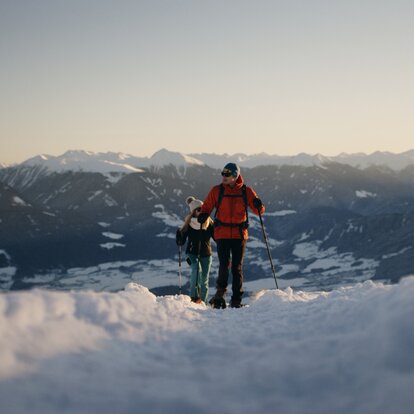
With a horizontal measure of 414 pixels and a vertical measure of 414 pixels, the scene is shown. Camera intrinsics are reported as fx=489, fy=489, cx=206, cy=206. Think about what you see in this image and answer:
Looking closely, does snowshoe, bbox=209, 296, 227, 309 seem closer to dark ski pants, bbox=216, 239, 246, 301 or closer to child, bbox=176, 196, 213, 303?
dark ski pants, bbox=216, 239, 246, 301

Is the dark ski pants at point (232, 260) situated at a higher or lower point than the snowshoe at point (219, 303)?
higher

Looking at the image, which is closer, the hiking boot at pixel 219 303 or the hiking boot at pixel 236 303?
the hiking boot at pixel 219 303

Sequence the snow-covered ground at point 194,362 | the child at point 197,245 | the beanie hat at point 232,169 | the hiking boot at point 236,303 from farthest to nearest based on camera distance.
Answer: the child at point 197,245, the hiking boot at point 236,303, the beanie hat at point 232,169, the snow-covered ground at point 194,362

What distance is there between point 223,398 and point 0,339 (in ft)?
6.57

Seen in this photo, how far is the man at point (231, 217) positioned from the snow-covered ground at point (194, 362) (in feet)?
22.0

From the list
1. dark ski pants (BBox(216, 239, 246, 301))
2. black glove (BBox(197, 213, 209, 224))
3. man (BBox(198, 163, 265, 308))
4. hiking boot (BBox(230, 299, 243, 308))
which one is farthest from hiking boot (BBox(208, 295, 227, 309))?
black glove (BBox(197, 213, 209, 224))

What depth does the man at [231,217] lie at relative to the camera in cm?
1281

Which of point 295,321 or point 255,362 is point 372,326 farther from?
point 295,321

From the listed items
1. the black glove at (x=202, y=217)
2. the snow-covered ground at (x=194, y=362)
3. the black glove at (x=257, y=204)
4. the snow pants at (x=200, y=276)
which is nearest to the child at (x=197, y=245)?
the snow pants at (x=200, y=276)

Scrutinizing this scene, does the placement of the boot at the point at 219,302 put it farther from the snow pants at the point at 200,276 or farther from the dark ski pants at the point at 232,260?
the snow pants at the point at 200,276

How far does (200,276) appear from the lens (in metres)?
15.8

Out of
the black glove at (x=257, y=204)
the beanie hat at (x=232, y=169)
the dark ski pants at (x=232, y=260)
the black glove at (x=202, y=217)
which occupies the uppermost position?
the beanie hat at (x=232, y=169)

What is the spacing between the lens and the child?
15.5 meters

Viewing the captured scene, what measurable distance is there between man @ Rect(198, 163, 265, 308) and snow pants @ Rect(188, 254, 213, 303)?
7.38ft
